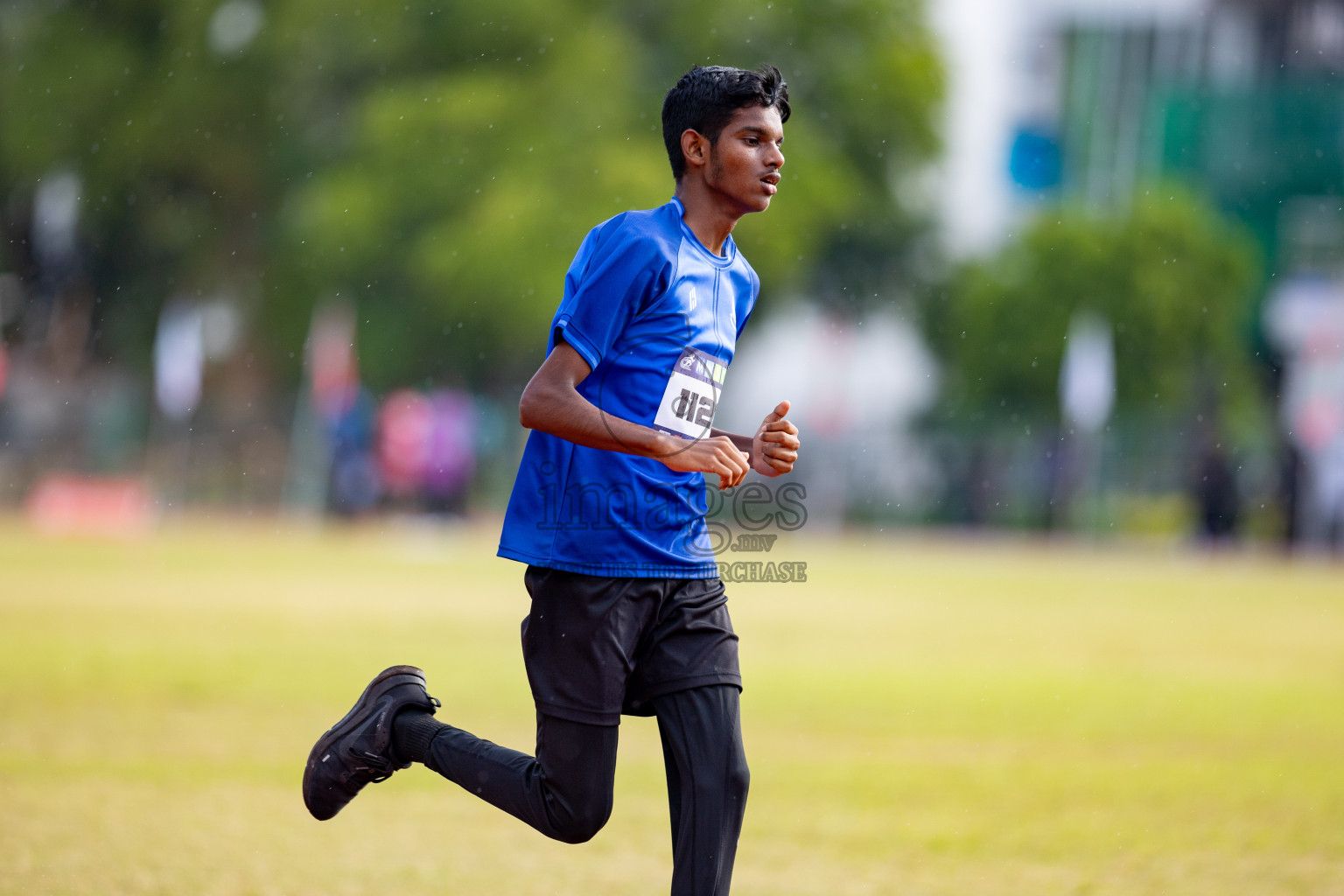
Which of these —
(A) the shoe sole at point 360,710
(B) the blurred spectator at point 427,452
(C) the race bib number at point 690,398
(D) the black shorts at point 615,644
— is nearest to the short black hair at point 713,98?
(C) the race bib number at point 690,398

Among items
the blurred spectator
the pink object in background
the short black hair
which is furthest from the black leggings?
the pink object in background

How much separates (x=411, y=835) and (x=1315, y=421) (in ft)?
85.9

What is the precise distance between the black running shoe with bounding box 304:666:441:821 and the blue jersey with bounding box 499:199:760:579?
594 millimetres

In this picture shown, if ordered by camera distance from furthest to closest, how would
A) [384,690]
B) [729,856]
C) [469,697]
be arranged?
[469,697] < [384,690] < [729,856]

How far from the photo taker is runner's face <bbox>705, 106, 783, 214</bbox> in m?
4.15

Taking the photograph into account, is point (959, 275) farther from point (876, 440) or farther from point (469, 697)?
point (469, 697)

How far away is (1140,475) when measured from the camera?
35250 mm

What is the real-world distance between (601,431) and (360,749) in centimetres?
119

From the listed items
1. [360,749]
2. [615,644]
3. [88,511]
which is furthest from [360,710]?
[88,511]

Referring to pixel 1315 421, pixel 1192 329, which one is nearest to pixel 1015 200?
pixel 1192 329

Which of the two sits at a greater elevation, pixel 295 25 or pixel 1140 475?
pixel 295 25

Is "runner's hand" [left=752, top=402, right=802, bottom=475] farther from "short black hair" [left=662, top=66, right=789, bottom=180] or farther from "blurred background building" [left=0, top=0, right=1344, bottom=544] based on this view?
"blurred background building" [left=0, top=0, right=1344, bottom=544]

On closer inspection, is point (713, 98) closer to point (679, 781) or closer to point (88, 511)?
point (679, 781)

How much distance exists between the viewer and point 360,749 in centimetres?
440
